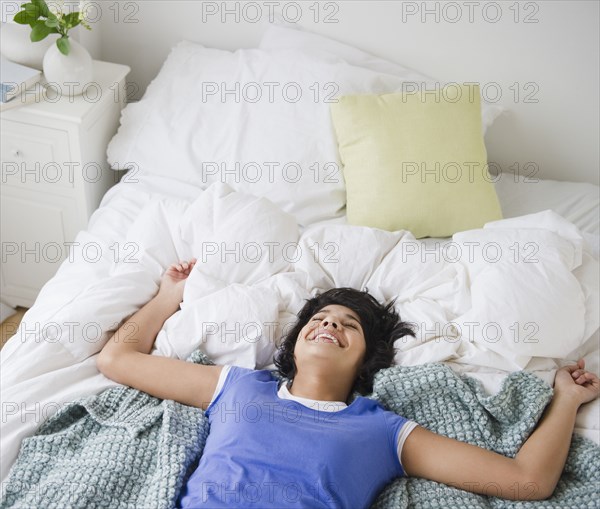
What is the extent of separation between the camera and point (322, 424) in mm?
1466

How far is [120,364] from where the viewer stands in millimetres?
1586

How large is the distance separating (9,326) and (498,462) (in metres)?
1.71

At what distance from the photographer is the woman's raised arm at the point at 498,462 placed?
142cm

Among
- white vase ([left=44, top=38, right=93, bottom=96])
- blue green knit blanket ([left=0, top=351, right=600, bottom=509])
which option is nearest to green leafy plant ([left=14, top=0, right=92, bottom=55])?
white vase ([left=44, top=38, right=93, bottom=96])

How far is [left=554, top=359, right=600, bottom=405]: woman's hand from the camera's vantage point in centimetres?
157

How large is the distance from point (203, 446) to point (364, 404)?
1.14ft

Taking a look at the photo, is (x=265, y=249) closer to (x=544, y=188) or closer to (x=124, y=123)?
(x=124, y=123)

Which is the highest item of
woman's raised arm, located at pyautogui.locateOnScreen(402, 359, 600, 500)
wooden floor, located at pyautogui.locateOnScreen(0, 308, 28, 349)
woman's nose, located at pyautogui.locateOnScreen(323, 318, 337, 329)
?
woman's nose, located at pyautogui.locateOnScreen(323, 318, 337, 329)

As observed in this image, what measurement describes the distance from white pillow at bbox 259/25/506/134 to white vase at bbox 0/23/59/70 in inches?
27.9

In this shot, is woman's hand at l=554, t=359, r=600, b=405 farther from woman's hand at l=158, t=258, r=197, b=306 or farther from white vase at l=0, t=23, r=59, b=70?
white vase at l=0, t=23, r=59, b=70

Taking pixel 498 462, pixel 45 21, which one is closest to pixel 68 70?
pixel 45 21

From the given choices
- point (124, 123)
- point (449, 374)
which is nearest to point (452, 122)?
point (449, 374)

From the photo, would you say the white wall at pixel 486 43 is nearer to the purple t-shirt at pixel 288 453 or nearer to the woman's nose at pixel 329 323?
the woman's nose at pixel 329 323

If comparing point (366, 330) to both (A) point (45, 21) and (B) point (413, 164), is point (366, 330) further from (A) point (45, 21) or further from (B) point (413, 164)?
(A) point (45, 21)
